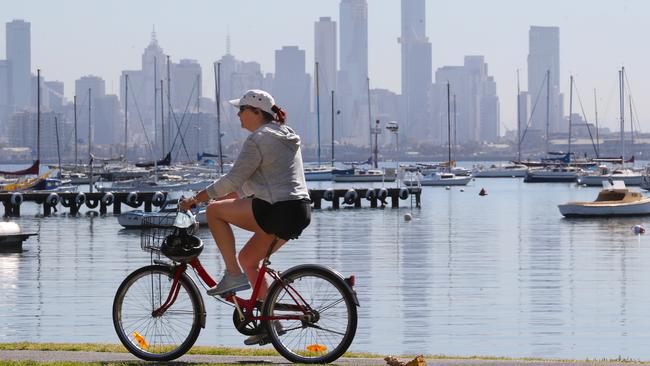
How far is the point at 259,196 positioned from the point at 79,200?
69872 millimetres

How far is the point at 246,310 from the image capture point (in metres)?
12.1

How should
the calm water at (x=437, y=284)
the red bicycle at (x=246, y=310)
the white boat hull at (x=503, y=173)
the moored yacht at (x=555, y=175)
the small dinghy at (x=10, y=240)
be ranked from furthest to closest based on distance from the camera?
the white boat hull at (x=503, y=173), the moored yacht at (x=555, y=175), the small dinghy at (x=10, y=240), the calm water at (x=437, y=284), the red bicycle at (x=246, y=310)

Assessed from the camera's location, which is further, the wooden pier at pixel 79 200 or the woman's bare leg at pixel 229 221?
the wooden pier at pixel 79 200

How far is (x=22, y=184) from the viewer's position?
101 metres

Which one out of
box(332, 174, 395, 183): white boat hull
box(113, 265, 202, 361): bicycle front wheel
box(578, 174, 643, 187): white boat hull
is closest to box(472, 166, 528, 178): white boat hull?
box(332, 174, 395, 183): white boat hull

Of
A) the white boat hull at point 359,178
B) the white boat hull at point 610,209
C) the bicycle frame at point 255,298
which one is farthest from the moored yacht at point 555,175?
the bicycle frame at point 255,298

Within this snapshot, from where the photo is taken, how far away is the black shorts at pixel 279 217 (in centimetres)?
1186

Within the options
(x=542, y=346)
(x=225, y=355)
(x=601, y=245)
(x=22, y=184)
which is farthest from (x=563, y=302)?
(x=22, y=184)

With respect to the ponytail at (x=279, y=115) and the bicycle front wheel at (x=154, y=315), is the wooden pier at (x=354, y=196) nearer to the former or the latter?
the bicycle front wheel at (x=154, y=315)

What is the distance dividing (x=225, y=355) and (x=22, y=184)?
9109cm

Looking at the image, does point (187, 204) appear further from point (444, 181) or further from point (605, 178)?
point (444, 181)

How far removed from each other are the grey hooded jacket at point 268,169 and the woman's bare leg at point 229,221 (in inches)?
4.2

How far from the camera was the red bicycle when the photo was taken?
467 inches

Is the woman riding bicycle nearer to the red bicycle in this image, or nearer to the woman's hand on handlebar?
the woman's hand on handlebar
